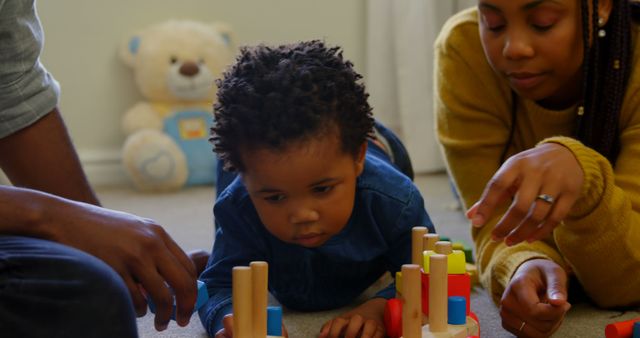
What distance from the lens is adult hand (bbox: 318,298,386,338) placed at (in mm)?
1102

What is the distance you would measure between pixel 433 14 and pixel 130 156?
3.01 ft

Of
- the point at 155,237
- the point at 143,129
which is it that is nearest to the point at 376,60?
the point at 143,129

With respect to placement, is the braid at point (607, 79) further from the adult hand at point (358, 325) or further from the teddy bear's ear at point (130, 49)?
the teddy bear's ear at point (130, 49)

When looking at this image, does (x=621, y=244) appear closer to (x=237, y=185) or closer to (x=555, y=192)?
(x=555, y=192)

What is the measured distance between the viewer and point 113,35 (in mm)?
2580

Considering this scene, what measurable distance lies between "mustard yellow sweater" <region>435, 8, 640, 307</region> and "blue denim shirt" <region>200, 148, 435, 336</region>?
0.15 meters

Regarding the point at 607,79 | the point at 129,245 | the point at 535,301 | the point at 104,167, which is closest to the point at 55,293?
the point at 129,245

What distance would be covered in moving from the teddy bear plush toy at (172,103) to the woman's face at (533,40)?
1367 mm

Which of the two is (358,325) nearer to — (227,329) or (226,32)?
(227,329)

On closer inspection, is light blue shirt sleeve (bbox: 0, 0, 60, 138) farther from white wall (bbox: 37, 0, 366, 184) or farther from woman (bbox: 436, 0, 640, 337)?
white wall (bbox: 37, 0, 366, 184)

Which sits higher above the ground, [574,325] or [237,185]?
[237,185]

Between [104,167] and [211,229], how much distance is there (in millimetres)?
815

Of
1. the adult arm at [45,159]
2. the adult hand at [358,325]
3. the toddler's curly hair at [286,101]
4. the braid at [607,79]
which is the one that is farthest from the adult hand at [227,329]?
the braid at [607,79]

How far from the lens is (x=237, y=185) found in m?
1.23
